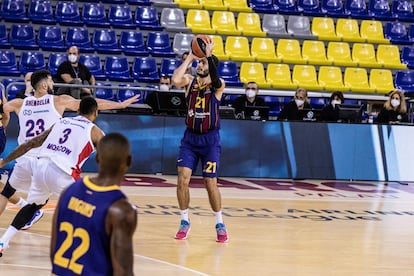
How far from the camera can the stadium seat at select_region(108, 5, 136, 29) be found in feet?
60.8

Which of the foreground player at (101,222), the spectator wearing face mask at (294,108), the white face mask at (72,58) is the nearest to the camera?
the foreground player at (101,222)

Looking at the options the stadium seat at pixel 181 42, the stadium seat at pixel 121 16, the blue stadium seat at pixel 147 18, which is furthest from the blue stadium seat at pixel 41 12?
the stadium seat at pixel 181 42

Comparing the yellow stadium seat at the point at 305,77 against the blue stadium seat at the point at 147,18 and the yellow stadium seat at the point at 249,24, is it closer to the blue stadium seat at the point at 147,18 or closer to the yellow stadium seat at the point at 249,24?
the yellow stadium seat at the point at 249,24

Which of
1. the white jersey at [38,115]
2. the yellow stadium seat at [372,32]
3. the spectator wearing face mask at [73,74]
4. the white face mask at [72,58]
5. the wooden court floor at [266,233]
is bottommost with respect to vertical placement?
the wooden court floor at [266,233]

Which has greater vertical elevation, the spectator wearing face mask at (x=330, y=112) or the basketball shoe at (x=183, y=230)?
the spectator wearing face mask at (x=330, y=112)

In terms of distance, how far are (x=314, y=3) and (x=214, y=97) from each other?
12.4 meters

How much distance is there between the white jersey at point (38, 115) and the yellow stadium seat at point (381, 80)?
1222cm

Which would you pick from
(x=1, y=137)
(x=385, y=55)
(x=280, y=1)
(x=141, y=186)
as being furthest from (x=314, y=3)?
(x=1, y=137)

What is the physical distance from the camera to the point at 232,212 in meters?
11.2

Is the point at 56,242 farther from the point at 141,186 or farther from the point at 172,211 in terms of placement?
the point at 141,186

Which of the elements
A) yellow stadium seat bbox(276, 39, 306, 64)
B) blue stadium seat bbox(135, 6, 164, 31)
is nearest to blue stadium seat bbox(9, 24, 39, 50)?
blue stadium seat bbox(135, 6, 164, 31)

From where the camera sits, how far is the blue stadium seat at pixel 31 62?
16.9 meters

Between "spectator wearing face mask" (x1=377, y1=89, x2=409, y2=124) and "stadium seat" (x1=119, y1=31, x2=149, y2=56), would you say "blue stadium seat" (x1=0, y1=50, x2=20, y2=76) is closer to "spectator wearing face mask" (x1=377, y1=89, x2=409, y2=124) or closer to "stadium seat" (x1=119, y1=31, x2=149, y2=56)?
"stadium seat" (x1=119, y1=31, x2=149, y2=56)

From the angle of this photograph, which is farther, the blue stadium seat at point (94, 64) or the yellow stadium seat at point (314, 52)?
the yellow stadium seat at point (314, 52)
